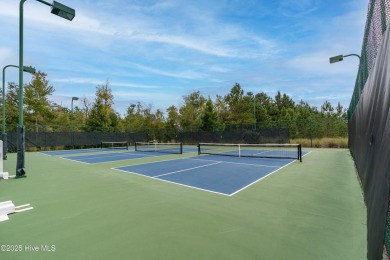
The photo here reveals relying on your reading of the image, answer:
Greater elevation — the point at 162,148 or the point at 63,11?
the point at 63,11

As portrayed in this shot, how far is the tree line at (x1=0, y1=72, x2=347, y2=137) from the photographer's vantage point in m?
24.5

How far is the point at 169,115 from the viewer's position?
1601 inches

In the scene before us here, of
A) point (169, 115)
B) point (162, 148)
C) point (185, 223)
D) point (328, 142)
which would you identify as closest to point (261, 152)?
point (328, 142)

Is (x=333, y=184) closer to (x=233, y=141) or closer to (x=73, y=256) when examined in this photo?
(x=73, y=256)

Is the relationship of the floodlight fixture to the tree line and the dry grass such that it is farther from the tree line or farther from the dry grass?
the dry grass

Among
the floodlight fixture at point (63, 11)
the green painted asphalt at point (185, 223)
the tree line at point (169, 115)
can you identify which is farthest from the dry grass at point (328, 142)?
the floodlight fixture at point (63, 11)

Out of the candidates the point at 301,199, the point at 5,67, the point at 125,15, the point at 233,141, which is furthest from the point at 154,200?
the point at 233,141

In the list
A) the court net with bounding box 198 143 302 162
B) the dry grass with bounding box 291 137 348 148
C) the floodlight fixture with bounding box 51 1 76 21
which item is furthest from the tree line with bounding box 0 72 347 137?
the floodlight fixture with bounding box 51 1 76 21

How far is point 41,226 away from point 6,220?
83cm

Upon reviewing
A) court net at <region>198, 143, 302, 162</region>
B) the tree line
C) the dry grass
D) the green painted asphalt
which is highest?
the tree line

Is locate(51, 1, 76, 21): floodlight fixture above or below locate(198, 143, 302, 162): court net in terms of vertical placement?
above

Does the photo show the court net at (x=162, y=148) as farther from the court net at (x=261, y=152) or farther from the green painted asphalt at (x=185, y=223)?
the green painted asphalt at (x=185, y=223)

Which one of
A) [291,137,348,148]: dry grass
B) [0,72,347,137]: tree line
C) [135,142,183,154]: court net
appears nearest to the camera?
[135,142,183,154]: court net

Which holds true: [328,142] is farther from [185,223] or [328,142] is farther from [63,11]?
[63,11]
